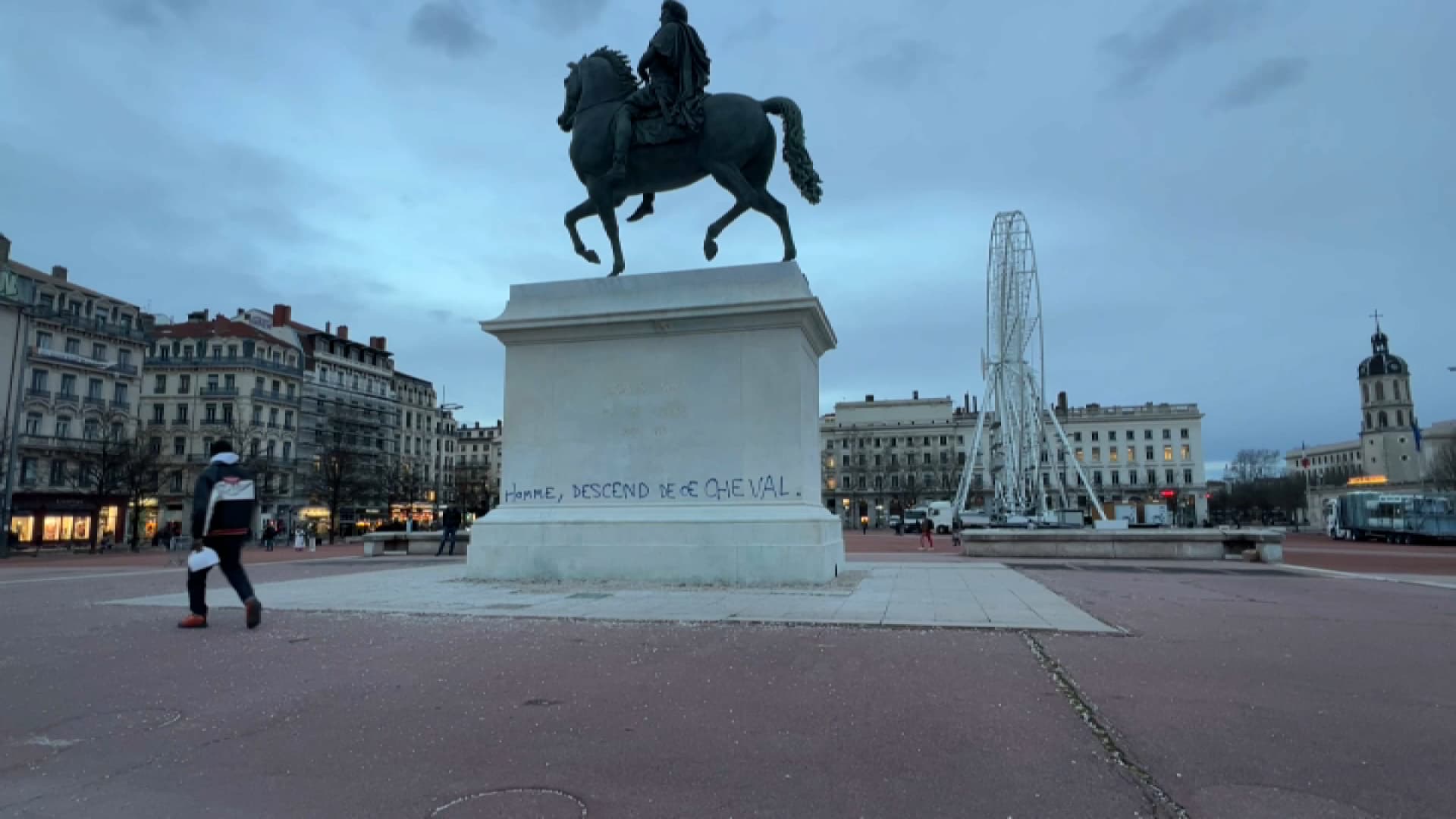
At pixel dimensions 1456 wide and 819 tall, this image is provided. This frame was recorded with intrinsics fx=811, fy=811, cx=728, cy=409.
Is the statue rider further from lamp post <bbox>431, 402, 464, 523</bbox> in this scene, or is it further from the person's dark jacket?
Answer: lamp post <bbox>431, 402, 464, 523</bbox>

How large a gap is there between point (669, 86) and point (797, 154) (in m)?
2.49

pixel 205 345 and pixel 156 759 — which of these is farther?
pixel 205 345

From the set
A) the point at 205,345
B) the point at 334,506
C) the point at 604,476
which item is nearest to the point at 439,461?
the point at 205,345

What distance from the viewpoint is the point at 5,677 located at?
601cm

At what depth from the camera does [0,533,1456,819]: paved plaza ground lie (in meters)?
3.57

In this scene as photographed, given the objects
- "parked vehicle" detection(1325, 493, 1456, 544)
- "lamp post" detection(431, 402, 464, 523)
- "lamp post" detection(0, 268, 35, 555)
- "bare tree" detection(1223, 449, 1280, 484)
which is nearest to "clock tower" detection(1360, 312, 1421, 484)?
"bare tree" detection(1223, 449, 1280, 484)

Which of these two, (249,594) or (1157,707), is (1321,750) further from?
(249,594)

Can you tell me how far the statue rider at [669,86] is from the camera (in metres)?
13.8

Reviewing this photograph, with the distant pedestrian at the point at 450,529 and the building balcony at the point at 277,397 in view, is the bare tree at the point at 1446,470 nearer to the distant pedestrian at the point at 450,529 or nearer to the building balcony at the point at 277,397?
the distant pedestrian at the point at 450,529

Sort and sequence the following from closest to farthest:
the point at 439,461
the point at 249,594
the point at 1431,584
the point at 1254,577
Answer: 1. the point at 249,594
2. the point at 1431,584
3. the point at 1254,577
4. the point at 439,461

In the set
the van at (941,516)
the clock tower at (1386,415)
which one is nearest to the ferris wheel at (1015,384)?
the van at (941,516)

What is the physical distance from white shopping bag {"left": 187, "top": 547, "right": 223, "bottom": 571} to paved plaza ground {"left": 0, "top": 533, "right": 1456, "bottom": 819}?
72cm

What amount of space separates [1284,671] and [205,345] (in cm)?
9579

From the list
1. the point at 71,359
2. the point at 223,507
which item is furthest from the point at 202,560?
the point at 71,359
